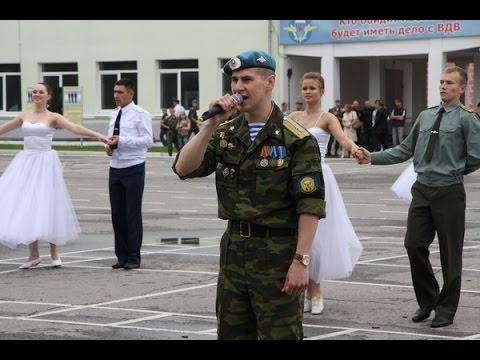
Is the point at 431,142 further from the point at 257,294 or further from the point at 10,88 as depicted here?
the point at 10,88

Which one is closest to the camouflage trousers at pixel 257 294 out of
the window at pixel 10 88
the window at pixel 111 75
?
the window at pixel 111 75

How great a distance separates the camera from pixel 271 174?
6074 mm

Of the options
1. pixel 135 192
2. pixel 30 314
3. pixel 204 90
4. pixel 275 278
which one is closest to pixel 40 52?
pixel 204 90

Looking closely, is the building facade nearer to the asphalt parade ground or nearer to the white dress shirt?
the asphalt parade ground

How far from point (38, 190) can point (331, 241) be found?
4391 millimetres

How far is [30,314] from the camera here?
9891mm

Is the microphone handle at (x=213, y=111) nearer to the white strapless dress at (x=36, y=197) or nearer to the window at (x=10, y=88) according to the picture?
the white strapless dress at (x=36, y=197)

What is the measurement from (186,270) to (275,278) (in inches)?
255

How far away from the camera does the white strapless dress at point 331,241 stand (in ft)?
32.7

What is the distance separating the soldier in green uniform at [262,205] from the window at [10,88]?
1820 inches

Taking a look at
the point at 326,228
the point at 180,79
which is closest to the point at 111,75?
the point at 180,79

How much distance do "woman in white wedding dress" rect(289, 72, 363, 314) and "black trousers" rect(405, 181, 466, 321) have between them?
75cm
